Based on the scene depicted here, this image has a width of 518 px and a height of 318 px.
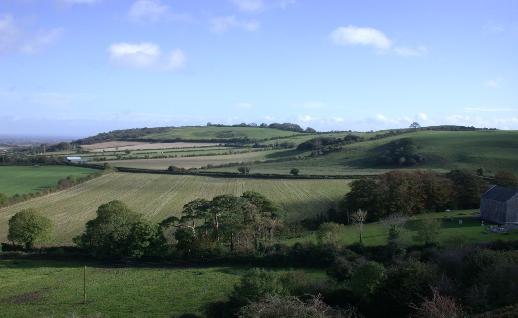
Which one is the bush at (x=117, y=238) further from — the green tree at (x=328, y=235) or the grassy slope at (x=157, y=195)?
the green tree at (x=328, y=235)

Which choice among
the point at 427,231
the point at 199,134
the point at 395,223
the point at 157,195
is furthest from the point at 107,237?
the point at 199,134

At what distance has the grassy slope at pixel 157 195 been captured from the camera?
169 feet

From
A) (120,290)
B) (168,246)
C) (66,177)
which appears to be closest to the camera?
(120,290)

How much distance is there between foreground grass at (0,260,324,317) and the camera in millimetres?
26562

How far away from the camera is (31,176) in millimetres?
Result: 81562

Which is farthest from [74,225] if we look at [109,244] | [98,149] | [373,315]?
[98,149]

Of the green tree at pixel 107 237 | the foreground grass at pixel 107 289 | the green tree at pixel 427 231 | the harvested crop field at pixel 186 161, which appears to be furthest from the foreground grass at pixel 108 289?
the harvested crop field at pixel 186 161

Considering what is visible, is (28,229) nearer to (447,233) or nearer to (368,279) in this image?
(368,279)

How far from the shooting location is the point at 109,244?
38.2m

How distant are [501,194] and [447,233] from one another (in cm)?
1073

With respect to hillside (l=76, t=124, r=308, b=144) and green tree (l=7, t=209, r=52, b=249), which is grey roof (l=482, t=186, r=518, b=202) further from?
hillside (l=76, t=124, r=308, b=144)

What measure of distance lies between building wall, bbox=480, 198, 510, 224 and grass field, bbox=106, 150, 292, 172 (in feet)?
153

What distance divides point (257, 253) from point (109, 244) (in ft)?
39.0

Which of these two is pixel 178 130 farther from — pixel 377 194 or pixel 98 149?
pixel 377 194
